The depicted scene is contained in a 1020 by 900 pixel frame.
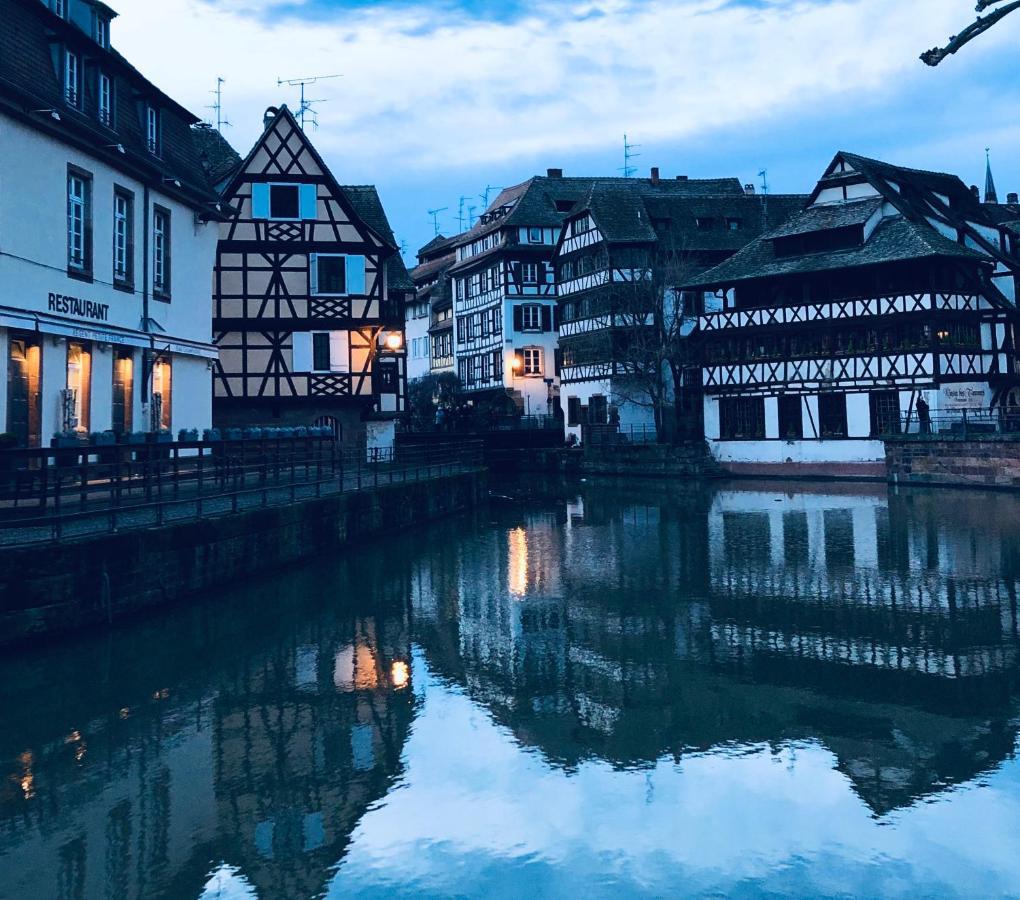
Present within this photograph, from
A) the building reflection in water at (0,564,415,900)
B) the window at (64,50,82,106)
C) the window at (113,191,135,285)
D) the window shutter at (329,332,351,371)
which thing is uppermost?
the window at (64,50,82,106)

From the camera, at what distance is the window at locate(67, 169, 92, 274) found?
21.5 meters

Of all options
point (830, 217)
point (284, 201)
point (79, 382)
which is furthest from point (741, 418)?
point (79, 382)

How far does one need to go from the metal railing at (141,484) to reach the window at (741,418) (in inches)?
990

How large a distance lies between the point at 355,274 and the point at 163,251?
1284 centimetres

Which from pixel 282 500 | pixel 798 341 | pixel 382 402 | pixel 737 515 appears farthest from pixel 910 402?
pixel 282 500

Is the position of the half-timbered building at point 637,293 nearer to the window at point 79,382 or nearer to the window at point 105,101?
the window at point 105,101

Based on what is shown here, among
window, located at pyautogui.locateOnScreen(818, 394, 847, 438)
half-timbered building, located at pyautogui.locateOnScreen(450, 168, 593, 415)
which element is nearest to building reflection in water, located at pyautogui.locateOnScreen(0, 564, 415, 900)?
window, located at pyautogui.locateOnScreen(818, 394, 847, 438)

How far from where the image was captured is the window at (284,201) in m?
38.4

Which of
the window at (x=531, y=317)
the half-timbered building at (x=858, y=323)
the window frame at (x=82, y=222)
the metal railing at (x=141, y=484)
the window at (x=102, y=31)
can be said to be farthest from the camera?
the window at (x=531, y=317)

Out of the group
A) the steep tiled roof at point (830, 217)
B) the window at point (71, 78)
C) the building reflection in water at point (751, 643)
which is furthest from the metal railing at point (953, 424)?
the window at point (71, 78)

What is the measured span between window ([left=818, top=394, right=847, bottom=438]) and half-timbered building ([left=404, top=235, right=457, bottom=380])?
119 ft

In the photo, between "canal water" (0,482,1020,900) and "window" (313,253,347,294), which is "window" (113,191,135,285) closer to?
"canal water" (0,482,1020,900)

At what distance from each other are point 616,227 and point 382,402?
19817 mm

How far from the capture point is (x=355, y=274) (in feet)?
128
